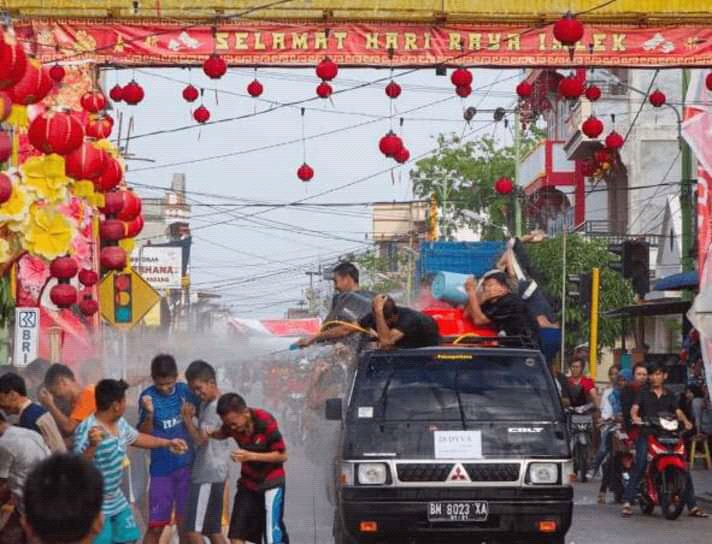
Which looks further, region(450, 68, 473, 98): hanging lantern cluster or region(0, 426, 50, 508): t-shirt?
region(450, 68, 473, 98): hanging lantern cluster

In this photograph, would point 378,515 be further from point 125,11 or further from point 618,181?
point 618,181

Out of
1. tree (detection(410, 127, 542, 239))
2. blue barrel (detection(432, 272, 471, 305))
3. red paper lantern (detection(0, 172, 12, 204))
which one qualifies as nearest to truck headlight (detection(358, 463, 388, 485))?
red paper lantern (detection(0, 172, 12, 204))

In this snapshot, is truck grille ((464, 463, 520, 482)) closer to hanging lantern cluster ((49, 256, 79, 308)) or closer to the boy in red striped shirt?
the boy in red striped shirt

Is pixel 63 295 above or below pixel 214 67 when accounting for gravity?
below

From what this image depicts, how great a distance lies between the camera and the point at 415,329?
15.5 meters

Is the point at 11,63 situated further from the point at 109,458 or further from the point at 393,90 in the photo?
the point at 393,90

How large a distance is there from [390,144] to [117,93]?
128 inches

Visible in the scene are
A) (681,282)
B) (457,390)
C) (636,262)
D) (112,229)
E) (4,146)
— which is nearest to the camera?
(4,146)

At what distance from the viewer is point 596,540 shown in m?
18.3

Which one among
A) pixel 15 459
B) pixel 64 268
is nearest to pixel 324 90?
pixel 64 268

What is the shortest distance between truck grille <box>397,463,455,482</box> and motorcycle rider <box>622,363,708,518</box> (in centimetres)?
708

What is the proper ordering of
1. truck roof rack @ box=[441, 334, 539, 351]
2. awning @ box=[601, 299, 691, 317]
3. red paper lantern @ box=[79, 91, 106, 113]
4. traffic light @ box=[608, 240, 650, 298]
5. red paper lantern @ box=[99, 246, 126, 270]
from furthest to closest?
1. awning @ box=[601, 299, 691, 317]
2. traffic light @ box=[608, 240, 650, 298]
3. red paper lantern @ box=[99, 246, 126, 270]
4. red paper lantern @ box=[79, 91, 106, 113]
5. truck roof rack @ box=[441, 334, 539, 351]

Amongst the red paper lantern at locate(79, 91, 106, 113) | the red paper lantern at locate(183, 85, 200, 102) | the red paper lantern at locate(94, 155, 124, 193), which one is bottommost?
the red paper lantern at locate(94, 155, 124, 193)

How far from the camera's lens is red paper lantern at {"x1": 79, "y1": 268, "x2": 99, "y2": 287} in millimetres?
24109
